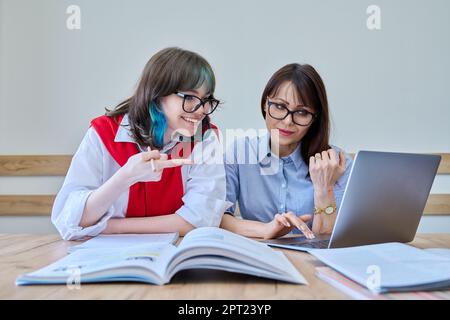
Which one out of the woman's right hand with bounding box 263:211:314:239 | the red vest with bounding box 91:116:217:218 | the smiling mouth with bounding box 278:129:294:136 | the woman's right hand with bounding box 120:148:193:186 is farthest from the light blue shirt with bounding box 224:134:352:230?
the woman's right hand with bounding box 120:148:193:186

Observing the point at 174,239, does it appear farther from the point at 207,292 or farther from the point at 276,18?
the point at 276,18

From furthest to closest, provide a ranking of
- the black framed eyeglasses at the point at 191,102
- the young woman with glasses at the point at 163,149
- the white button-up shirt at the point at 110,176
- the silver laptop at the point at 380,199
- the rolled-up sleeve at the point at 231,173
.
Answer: the rolled-up sleeve at the point at 231,173
the black framed eyeglasses at the point at 191,102
the young woman with glasses at the point at 163,149
the white button-up shirt at the point at 110,176
the silver laptop at the point at 380,199

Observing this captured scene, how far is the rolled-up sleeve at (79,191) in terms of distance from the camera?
1.17m

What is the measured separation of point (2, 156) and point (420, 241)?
2.19 metres

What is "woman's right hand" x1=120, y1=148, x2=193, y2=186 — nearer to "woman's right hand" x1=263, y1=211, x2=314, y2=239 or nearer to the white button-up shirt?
the white button-up shirt

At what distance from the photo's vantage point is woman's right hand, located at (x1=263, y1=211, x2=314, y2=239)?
1.08 m

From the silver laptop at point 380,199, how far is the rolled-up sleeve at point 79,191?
1.72 feet

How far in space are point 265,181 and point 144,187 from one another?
0.49 metres

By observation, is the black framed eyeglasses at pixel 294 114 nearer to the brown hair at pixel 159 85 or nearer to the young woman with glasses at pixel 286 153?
the young woman with glasses at pixel 286 153

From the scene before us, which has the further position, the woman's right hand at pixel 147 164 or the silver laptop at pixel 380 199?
the woman's right hand at pixel 147 164

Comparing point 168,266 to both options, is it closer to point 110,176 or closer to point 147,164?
point 147,164

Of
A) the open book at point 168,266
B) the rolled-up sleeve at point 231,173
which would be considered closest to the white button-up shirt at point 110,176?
the rolled-up sleeve at point 231,173

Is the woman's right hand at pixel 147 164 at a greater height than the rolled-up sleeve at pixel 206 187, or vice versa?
the woman's right hand at pixel 147 164

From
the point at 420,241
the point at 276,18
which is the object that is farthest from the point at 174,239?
the point at 276,18
